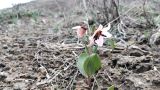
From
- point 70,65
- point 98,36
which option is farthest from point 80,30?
point 70,65

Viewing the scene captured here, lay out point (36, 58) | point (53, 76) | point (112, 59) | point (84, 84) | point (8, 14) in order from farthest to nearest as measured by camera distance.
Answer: point (8, 14), point (36, 58), point (112, 59), point (53, 76), point (84, 84)

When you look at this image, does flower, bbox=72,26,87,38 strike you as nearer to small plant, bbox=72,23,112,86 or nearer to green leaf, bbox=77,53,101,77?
small plant, bbox=72,23,112,86

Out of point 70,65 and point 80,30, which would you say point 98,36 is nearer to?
point 80,30

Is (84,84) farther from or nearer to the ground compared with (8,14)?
nearer to the ground

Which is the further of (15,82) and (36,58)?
(36,58)

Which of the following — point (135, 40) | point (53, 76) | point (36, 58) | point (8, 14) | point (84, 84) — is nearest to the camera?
point (84, 84)

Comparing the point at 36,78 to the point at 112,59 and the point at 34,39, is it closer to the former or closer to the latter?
the point at 112,59

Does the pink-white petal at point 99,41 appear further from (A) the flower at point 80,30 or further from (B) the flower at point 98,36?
(A) the flower at point 80,30

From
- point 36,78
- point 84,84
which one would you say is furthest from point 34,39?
point 84,84
